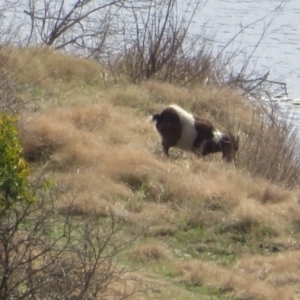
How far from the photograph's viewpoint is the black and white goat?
35.5ft

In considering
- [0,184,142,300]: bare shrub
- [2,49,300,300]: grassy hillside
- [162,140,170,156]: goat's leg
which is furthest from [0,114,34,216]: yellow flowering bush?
[162,140,170,156]: goat's leg

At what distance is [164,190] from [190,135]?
191 centimetres

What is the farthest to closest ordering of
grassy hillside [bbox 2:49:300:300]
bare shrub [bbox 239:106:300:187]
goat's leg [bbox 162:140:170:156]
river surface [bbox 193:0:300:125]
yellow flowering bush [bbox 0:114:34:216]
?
river surface [bbox 193:0:300:125]
bare shrub [bbox 239:106:300:187]
goat's leg [bbox 162:140:170:156]
grassy hillside [bbox 2:49:300:300]
yellow flowering bush [bbox 0:114:34:216]

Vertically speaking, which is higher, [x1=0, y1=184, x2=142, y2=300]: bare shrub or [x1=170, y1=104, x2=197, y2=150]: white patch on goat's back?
[x1=170, y1=104, x2=197, y2=150]: white patch on goat's back

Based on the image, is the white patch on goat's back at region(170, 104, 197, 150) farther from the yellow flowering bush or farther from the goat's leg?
the yellow flowering bush

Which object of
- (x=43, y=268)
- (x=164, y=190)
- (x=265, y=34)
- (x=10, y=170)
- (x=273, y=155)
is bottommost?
(x=164, y=190)

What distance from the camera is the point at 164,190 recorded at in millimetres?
9203

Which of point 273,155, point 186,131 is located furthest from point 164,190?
point 273,155

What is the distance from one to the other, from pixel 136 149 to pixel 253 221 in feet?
6.78

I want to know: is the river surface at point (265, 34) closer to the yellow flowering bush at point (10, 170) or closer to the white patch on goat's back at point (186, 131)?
the white patch on goat's back at point (186, 131)

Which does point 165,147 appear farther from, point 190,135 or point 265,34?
point 265,34

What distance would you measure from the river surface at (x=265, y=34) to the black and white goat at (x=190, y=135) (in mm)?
5421

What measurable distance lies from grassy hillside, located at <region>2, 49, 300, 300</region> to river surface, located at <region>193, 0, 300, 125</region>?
206 inches

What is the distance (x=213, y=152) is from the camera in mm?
11352
